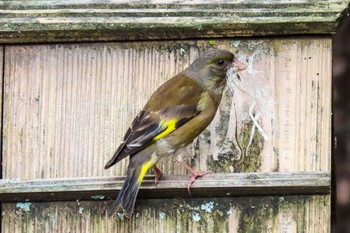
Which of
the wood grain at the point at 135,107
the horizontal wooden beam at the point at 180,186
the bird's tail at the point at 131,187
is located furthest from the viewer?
the wood grain at the point at 135,107

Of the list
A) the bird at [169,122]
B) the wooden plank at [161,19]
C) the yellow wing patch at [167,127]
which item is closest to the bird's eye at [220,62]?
the bird at [169,122]

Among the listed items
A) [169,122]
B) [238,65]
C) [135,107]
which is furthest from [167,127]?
[238,65]

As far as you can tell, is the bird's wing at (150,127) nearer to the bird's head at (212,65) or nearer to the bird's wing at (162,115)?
the bird's wing at (162,115)

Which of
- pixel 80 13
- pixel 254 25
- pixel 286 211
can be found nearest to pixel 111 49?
pixel 80 13

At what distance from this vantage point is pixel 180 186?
559 centimetres

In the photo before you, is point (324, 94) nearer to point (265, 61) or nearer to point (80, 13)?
point (265, 61)

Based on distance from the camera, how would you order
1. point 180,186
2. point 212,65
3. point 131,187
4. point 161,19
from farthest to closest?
point 212,65
point 161,19
point 180,186
point 131,187

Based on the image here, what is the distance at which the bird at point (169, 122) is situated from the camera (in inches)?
217

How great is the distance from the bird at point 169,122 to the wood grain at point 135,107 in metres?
0.07

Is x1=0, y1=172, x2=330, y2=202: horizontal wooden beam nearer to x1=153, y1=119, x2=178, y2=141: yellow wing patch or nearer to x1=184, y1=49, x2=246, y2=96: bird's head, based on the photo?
x1=153, y1=119, x2=178, y2=141: yellow wing patch

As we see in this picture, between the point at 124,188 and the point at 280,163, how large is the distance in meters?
0.63


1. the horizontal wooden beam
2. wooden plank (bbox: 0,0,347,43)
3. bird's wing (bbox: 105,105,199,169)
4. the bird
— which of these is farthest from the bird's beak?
the horizontal wooden beam

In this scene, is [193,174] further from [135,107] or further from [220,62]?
[220,62]

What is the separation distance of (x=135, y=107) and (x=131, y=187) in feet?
1.26
